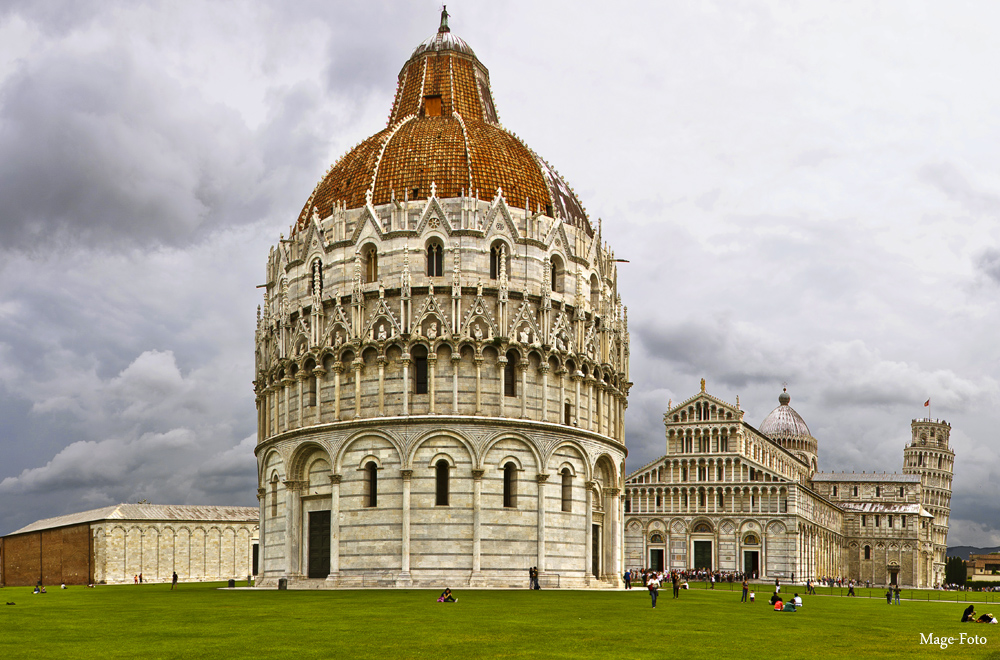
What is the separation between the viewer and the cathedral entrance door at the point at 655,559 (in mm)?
114625

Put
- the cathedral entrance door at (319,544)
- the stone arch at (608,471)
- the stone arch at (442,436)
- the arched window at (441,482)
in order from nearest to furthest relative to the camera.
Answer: the stone arch at (442,436) < the arched window at (441,482) < the cathedral entrance door at (319,544) < the stone arch at (608,471)

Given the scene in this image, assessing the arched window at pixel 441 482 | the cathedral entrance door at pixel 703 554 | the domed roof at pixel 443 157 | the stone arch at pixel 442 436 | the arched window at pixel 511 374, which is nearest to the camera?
the stone arch at pixel 442 436

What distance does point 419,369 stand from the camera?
52812 millimetres

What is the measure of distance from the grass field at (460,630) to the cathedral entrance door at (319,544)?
450 inches

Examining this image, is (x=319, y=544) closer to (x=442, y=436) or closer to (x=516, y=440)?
(x=442, y=436)

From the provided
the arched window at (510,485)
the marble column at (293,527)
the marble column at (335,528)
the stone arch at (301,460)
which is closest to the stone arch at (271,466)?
the stone arch at (301,460)

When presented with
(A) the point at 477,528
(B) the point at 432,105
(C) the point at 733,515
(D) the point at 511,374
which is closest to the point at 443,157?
(B) the point at 432,105

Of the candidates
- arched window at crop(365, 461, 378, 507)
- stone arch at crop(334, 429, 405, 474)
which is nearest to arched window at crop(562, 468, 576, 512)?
stone arch at crop(334, 429, 405, 474)

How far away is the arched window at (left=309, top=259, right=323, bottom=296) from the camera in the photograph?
56.0 metres

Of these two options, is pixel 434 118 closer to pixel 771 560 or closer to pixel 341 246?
pixel 341 246

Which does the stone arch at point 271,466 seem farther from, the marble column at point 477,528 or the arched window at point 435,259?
the arched window at point 435,259

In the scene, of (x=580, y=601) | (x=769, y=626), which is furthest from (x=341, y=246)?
(x=769, y=626)

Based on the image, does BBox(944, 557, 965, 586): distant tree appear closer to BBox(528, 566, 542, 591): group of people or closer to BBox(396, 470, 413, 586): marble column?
BBox(528, 566, 542, 591): group of people

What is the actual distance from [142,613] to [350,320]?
A: 72.8 ft
